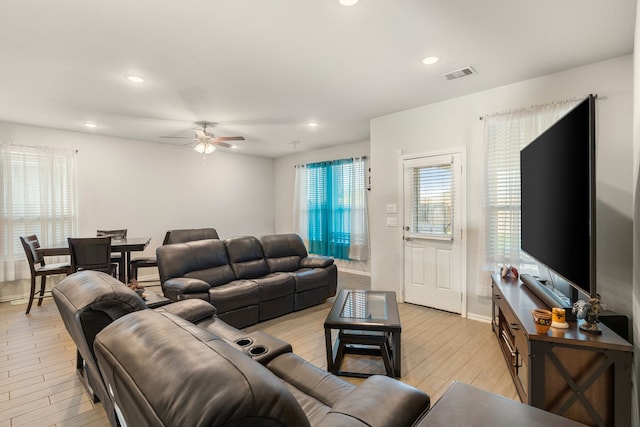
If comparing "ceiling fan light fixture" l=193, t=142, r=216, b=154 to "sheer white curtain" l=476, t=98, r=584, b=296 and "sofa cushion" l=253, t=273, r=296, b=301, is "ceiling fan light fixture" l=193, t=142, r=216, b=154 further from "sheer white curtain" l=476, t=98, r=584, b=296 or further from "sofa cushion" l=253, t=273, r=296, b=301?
"sheer white curtain" l=476, t=98, r=584, b=296

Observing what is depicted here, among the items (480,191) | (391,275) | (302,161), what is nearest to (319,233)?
(302,161)

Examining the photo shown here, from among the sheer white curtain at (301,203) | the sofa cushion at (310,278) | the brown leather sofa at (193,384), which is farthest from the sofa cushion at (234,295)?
the sheer white curtain at (301,203)

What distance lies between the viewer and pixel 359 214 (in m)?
6.10

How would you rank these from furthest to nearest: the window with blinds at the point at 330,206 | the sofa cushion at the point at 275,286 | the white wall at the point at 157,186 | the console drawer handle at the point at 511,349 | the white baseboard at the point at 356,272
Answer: the window with blinds at the point at 330,206 < the white baseboard at the point at 356,272 < the white wall at the point at 157,186 < the sofa cushion at the point at 275,286 < the console drawer handle at the point at 511,349

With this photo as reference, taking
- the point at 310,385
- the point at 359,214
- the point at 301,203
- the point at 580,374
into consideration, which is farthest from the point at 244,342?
the point at 301,203

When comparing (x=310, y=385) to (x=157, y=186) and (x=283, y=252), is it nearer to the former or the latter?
(x=283, y=252)

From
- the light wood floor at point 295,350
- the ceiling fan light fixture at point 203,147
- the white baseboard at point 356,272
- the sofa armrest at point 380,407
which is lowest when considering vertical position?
the light wood floor at point 295,350

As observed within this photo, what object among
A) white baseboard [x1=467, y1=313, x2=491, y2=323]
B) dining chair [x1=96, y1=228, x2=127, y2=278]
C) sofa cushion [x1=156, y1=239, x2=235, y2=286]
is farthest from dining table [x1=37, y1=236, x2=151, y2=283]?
white baseboard [x1=467, y1=313, x2=491, y2=323]

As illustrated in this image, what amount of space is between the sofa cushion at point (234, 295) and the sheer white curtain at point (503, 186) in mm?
2659

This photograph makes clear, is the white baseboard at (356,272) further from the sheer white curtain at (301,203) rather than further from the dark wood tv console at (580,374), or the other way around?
the dark wood tv console at (580,374)

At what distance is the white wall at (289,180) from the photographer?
6523 mm

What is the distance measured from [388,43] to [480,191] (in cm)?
207

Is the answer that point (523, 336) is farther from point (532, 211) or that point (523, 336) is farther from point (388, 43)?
point (388, 43)

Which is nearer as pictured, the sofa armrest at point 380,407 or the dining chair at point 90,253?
the sofa armrest at point 380,407
